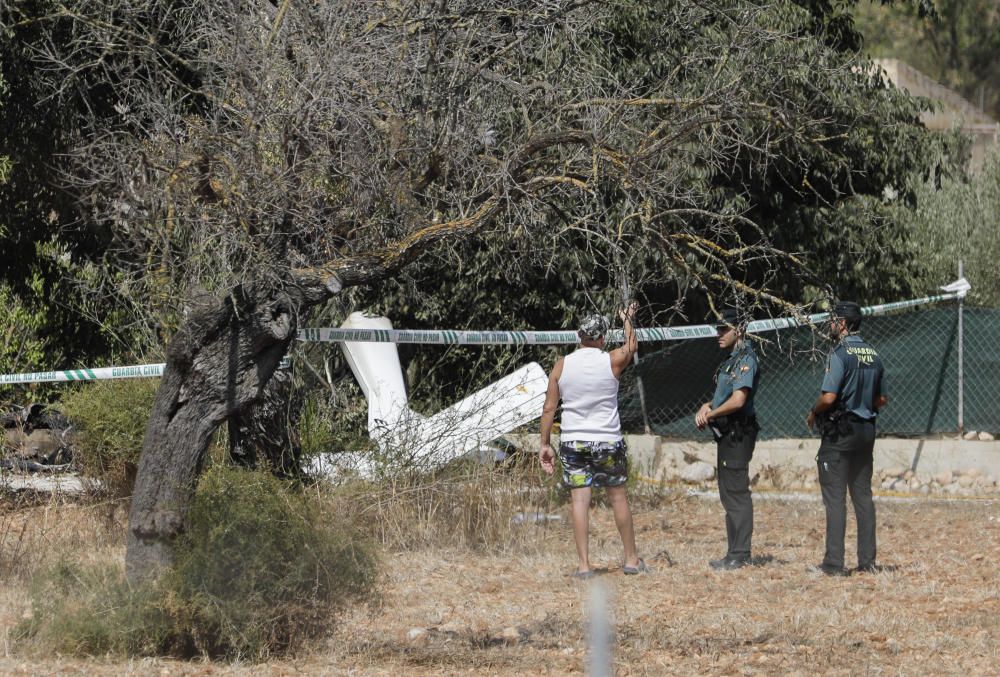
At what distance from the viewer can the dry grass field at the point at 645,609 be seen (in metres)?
5.83

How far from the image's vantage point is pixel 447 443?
8727 millimetres

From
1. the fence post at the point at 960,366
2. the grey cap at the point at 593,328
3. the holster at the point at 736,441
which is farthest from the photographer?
the fence post at the point at 960,366

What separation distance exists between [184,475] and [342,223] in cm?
160

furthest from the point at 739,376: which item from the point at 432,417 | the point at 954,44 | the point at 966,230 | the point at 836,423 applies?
the point at 954,44

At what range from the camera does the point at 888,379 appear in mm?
12594

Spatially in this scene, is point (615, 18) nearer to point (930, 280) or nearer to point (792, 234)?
point (792, 234)

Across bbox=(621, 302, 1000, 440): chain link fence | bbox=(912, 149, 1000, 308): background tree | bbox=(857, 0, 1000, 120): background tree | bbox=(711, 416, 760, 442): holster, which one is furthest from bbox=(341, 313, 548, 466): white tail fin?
bbox=(857, 0, 1000, 120): background tree

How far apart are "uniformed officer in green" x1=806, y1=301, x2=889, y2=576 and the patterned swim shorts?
125 cm

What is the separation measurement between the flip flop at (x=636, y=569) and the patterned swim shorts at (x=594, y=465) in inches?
20.8

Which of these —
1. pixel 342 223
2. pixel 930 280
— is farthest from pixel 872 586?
pixel 930 280

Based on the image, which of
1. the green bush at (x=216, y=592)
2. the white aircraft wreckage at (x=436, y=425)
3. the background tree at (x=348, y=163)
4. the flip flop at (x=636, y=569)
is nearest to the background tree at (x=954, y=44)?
the white aircraft wreckage at (x=436, y=425)

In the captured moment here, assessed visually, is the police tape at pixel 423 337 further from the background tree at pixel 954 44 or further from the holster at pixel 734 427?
the background tree at pixel 954 44

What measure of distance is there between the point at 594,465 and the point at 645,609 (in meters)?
1.12

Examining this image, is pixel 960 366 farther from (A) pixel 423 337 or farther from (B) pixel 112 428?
(B) pixel 112 428
